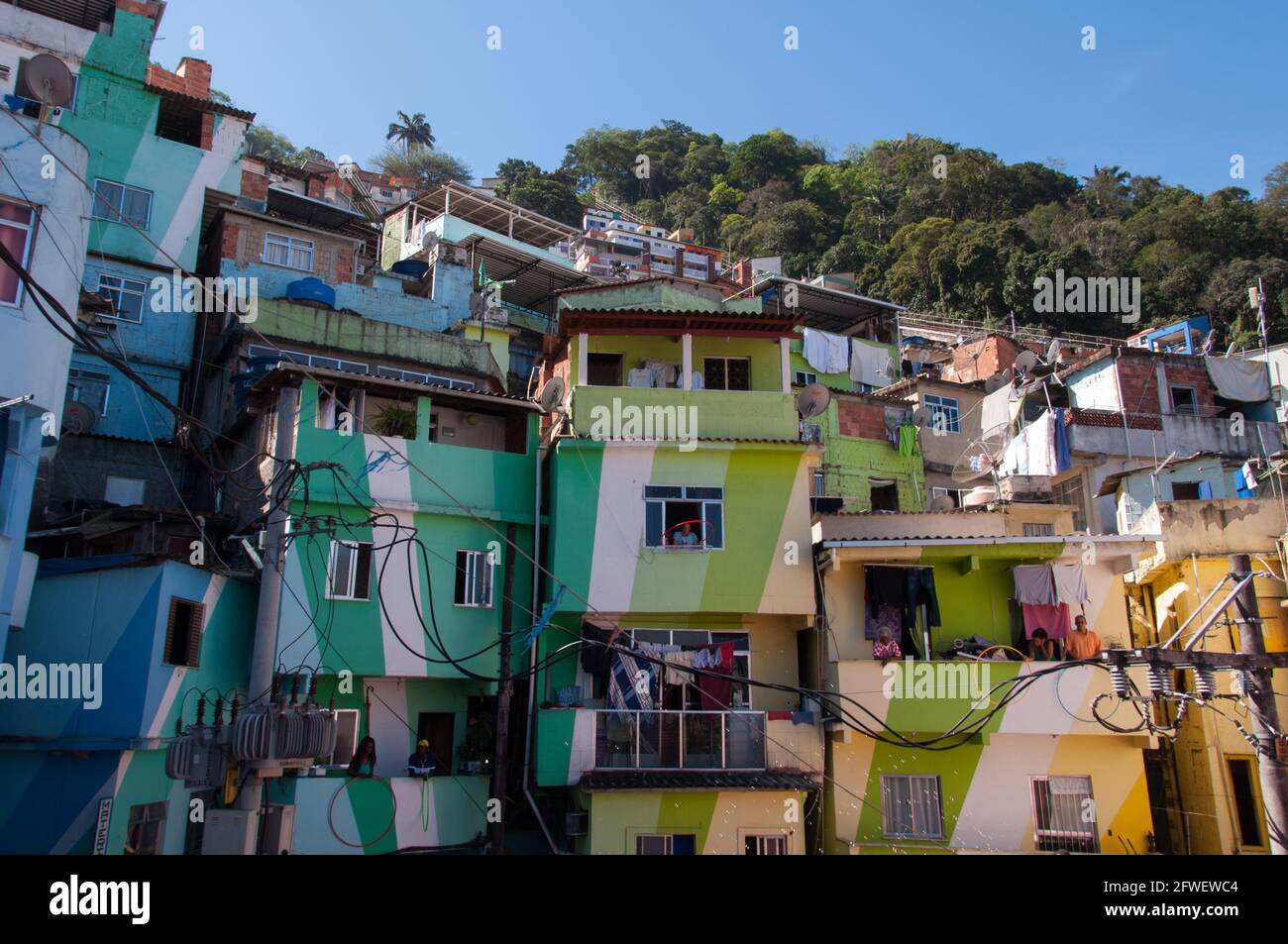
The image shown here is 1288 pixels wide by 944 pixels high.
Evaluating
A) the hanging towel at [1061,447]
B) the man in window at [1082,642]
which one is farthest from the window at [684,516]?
the hanging towel at [1061,447]

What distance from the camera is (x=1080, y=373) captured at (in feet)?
109

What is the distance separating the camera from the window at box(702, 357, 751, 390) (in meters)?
23.3

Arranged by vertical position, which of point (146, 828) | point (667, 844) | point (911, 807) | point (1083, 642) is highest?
point (1083, 642)

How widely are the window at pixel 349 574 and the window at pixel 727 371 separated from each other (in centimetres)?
863

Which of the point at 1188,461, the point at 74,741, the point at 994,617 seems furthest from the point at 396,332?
the point at 1188,461

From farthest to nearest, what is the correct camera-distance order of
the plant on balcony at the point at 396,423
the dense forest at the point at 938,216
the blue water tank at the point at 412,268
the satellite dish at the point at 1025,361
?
the dense forest at the point at 938,216
the blue water tank at the point at 412,268
the satellite dish at the point at 1025,361
the plant on balcony at the point at 396,423

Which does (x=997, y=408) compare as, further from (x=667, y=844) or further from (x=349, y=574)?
(x=349, y=574)

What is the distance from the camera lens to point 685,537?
813 inches

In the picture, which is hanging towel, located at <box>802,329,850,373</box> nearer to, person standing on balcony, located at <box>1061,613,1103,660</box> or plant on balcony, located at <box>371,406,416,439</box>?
person standing on balcony, located at <box>1061,613,1103,660</box>

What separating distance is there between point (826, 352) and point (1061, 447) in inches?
395

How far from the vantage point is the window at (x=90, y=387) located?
79.6 ft

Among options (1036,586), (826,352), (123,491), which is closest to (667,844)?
(1036,586)

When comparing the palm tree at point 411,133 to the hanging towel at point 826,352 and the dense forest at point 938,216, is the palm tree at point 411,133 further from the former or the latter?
the hanging towel at point 826,352
